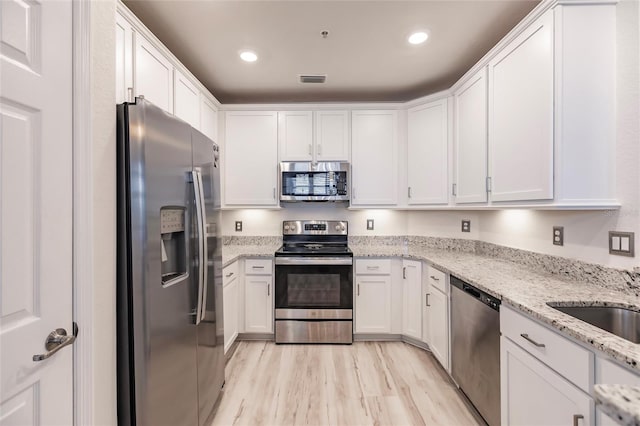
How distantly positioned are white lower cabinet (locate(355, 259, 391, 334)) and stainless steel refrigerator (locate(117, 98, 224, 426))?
157cm

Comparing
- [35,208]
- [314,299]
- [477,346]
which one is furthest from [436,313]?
[35,208]

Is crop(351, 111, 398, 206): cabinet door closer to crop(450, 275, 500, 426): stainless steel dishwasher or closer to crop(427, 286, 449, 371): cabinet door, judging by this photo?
crop(427, 286, 449, 371): cabinet door

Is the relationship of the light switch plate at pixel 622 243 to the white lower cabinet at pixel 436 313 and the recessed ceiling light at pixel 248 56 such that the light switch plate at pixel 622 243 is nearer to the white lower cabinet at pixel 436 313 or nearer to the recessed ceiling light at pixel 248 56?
the white lower cabinet at pixel 436 313

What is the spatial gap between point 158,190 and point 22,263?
19.8 inches

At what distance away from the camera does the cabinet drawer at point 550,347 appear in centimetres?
99

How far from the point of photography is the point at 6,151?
76 centimetres

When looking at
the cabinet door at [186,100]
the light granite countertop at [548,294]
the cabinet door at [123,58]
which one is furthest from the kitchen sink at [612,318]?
the cabinet door at [186,100]

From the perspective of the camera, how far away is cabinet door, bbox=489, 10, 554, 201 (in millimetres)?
1510

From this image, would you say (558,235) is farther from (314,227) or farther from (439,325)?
(314,227)

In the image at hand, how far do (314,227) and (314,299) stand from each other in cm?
87

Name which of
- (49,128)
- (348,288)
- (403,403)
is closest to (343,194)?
(348,288)

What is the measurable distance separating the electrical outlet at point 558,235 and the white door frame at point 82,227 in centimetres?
253

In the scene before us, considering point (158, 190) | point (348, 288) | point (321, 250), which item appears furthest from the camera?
point (321, 250)

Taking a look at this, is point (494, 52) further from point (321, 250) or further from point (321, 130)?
point (321, 250)
